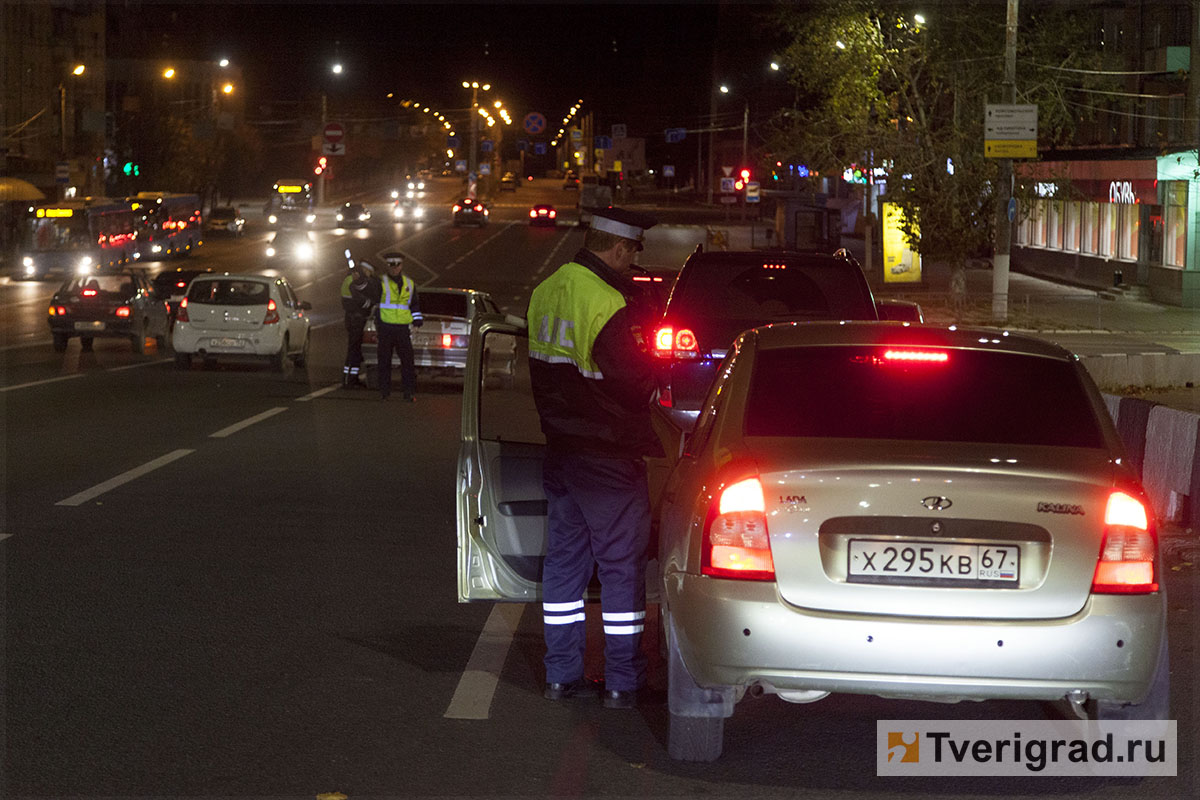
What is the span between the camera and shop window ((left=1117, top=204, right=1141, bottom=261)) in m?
42.1

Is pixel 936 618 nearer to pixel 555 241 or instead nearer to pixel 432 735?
pixel 432 735

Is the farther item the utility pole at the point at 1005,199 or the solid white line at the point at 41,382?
the utility pole at the point at 1005,199

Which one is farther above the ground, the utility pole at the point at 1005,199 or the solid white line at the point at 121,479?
the utility pole at the point at 1005,199

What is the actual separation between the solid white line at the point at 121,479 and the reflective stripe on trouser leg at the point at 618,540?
6.07 m

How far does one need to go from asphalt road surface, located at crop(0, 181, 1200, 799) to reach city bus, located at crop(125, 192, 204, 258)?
155ft

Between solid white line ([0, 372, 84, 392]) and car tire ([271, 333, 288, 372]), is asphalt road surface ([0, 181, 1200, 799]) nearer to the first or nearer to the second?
→ solid white line ([0, 372, 84, 392])

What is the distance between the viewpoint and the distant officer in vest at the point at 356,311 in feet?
69.6

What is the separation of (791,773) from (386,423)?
40.4 feet

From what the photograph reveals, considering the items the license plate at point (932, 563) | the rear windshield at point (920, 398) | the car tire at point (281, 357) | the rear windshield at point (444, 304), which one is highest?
the rear windshield at point (920, 398)

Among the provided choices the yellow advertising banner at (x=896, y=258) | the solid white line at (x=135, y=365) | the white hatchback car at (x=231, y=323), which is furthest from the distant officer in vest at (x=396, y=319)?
the yellow advertising banner at (x=896, y=258)

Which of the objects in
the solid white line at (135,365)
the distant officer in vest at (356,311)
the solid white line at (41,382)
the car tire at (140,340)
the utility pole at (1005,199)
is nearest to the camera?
the solid white line at (41,382)

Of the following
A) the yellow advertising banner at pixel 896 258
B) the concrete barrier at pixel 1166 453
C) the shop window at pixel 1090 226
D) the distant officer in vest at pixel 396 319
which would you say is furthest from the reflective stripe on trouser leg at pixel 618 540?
the shop window at pixel 1090 226

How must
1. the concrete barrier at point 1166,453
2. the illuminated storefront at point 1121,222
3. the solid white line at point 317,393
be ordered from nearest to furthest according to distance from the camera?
the concrete barrier at point 1166,453 → the solid white line at point 317,393 → the illuminated storefront at point 1121,222

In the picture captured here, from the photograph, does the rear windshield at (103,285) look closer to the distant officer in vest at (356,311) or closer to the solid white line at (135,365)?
the solid white line at (135,365)
